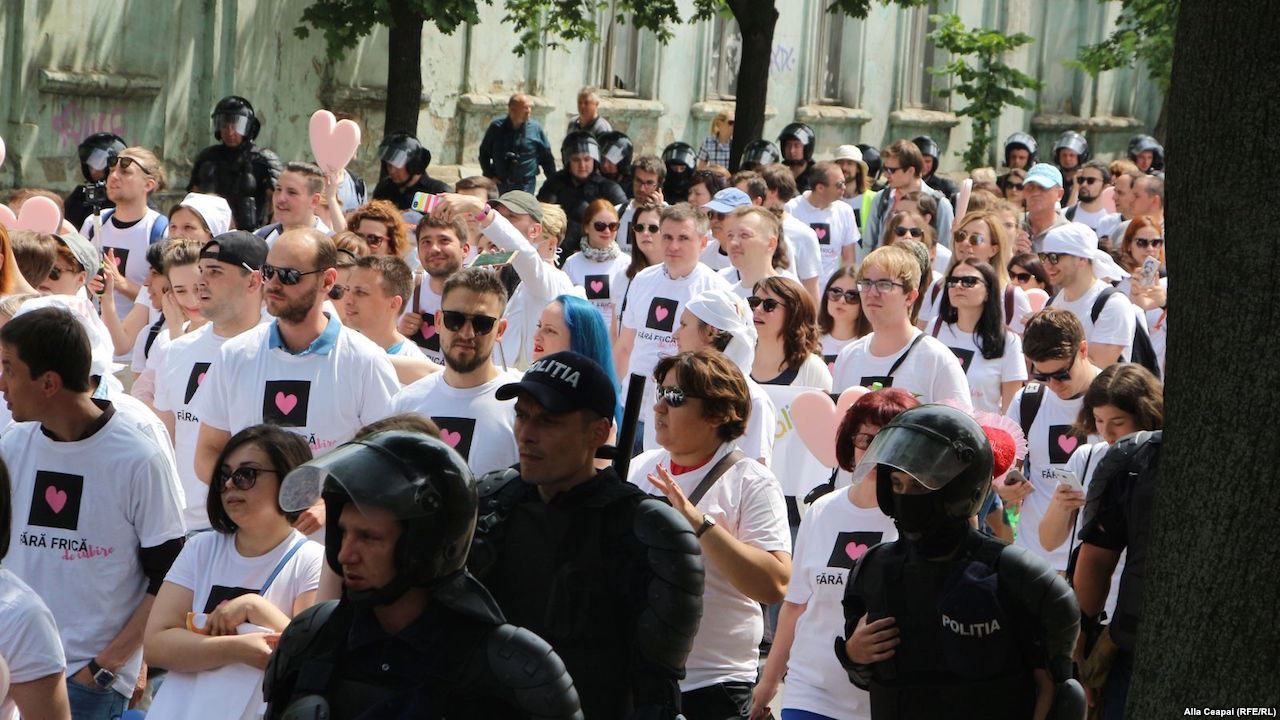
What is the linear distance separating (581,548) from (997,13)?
27721mm

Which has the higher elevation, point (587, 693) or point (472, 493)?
point (472, 493)

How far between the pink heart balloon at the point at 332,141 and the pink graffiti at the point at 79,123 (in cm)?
740

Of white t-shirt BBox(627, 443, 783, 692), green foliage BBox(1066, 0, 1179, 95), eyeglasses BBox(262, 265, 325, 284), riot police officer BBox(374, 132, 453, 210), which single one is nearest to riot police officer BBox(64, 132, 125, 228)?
riot police officer BBox(374, 132, 453, 210)

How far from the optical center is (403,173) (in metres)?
13.5

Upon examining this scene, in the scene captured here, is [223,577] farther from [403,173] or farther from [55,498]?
[403,173]

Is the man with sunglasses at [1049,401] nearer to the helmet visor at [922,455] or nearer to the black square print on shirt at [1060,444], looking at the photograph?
the black square print on shirt at [1060,444]

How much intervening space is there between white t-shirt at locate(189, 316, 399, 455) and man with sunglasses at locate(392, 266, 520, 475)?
1.30 feet

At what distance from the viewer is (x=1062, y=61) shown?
101 ft

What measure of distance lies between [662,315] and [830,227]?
4.77 metres

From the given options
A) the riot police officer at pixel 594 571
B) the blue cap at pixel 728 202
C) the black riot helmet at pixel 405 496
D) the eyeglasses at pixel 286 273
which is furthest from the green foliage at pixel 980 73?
the black riot helmet at pixel 405 496

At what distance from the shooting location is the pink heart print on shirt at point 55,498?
5055 millimetres

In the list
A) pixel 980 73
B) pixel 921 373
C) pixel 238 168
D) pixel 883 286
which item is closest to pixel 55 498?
pixel 921 373

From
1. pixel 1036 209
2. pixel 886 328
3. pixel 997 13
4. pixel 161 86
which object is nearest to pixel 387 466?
pixel 886 328

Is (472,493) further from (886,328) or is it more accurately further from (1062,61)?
(1062,61)
